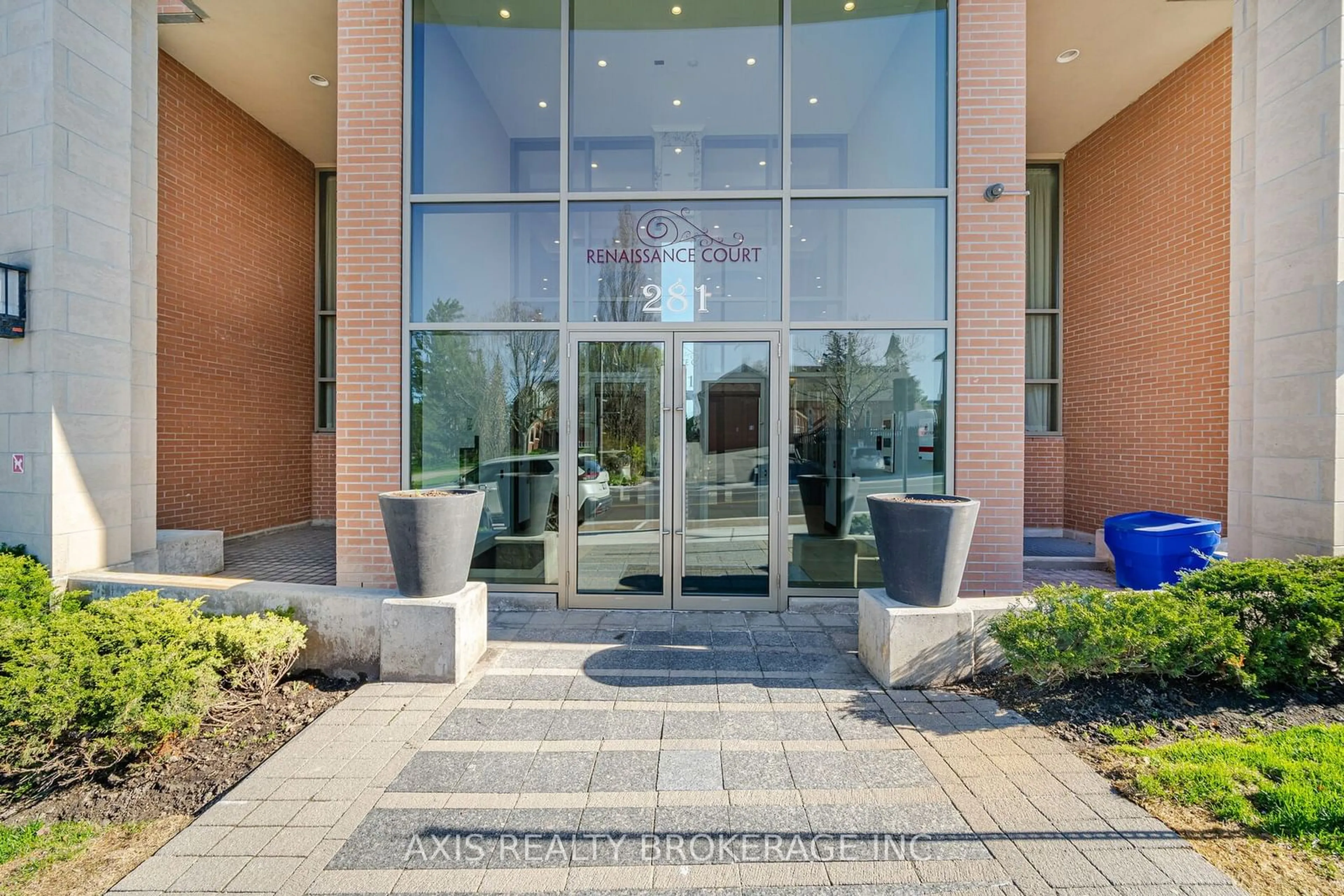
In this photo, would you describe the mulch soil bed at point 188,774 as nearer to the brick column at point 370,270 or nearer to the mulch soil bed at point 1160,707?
the brick column at point 370,270

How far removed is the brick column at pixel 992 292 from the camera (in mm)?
5312

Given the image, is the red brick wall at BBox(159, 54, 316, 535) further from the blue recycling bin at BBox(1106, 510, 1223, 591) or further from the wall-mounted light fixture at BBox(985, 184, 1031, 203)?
the blue recycling bin at BBox(1106, 510, 1223, 591)

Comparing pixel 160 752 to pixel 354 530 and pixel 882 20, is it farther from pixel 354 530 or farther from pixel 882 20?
pixel 882 20

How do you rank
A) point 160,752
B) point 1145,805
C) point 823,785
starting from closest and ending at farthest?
point 1145,805 → point 823,785 → point 160,752

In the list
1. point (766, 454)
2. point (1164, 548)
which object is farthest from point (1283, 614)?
point (766, 454)

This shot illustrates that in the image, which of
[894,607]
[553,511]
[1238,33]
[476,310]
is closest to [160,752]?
[553,511]

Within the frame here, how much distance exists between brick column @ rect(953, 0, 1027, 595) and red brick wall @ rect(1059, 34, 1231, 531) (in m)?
3.54

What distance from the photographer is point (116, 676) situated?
2.96m

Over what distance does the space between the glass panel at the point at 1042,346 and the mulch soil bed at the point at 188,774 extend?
34.7 feet

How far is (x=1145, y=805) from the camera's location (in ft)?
8.70

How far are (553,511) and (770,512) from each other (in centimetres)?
213

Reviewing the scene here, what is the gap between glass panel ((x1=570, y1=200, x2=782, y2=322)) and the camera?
5586 millimetres

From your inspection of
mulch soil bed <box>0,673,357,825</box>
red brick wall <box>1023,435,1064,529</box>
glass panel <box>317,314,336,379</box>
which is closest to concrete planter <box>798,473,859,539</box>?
mulch soil bed <box>0,673,357,825</box>

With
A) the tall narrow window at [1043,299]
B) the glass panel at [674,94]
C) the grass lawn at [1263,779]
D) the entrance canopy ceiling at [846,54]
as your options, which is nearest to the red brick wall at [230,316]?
the entrance canopy ceiling at [846,54]
